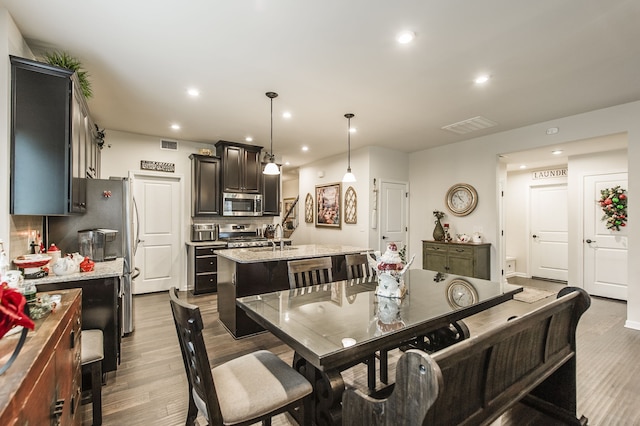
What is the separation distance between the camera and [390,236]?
20.1 ft

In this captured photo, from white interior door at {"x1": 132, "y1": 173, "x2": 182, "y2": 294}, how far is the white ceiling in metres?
1.32

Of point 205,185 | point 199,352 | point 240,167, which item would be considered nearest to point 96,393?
point 199,352

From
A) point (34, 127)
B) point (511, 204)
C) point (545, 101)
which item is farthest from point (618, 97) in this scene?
point (34, 127)

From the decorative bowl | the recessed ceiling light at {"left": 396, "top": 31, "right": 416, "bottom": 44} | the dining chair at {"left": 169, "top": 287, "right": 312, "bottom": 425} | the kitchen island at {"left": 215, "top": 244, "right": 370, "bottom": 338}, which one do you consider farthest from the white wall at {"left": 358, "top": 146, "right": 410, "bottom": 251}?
the decorative bowl

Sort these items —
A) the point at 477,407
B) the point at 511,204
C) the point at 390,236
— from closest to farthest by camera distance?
1. the point at 477,407
2. the point at 390,236
3. the point at 511,204

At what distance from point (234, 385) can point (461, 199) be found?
5.21m

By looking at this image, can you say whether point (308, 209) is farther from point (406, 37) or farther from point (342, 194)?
point (406, 37)

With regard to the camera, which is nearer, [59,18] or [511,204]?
[59,18]

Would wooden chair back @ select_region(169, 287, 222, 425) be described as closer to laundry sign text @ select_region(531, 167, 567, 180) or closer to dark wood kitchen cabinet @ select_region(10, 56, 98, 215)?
dark wood kitchen cabinet @ select_region(10, 56, 98, 215)

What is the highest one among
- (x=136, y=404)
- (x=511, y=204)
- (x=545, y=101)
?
(x=545, y=101)

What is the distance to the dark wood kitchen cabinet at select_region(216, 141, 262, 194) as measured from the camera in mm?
5559

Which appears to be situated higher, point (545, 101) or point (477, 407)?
point (545, 101)

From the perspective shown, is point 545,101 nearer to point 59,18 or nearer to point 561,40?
point 561,40

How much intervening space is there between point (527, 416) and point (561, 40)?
110 inches
